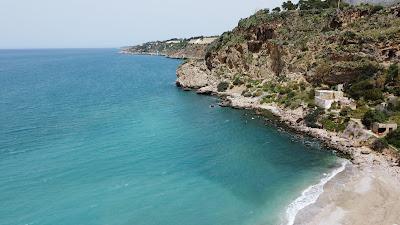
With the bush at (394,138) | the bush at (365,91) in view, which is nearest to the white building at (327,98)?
the bush at (365,91)

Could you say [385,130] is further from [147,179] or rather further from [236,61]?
[236,61]

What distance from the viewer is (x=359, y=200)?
110 ft

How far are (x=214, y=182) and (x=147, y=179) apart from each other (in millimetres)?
6394

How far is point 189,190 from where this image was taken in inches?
1415

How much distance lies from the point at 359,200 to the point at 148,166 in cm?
2037

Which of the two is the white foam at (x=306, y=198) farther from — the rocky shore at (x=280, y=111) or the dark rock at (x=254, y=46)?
the dark rock at (x=254, y=46)

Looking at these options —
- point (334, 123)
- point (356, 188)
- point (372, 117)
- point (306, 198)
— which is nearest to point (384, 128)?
point (372, 117)

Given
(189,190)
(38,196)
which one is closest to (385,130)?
(189,190)

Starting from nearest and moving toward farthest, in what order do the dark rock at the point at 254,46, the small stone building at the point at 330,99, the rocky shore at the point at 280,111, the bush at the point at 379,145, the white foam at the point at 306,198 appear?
the white foam at the point at 306,198 → the rocky shore at the point at 280,111 → the bush at the point at 379,145 → the small stone building at the point at 330,99 → the dark rock at the point at 254,46

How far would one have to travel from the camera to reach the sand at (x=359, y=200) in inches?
1190

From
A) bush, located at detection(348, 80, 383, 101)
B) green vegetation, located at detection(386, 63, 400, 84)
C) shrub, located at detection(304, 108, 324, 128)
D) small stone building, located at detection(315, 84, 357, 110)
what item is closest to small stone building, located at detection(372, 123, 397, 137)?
shrub, located at detection(304, 108, 324, 128)

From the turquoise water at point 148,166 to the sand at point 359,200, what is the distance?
7.83 feet

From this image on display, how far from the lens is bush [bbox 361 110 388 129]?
158 ft

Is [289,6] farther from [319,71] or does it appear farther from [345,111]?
[345,111]
